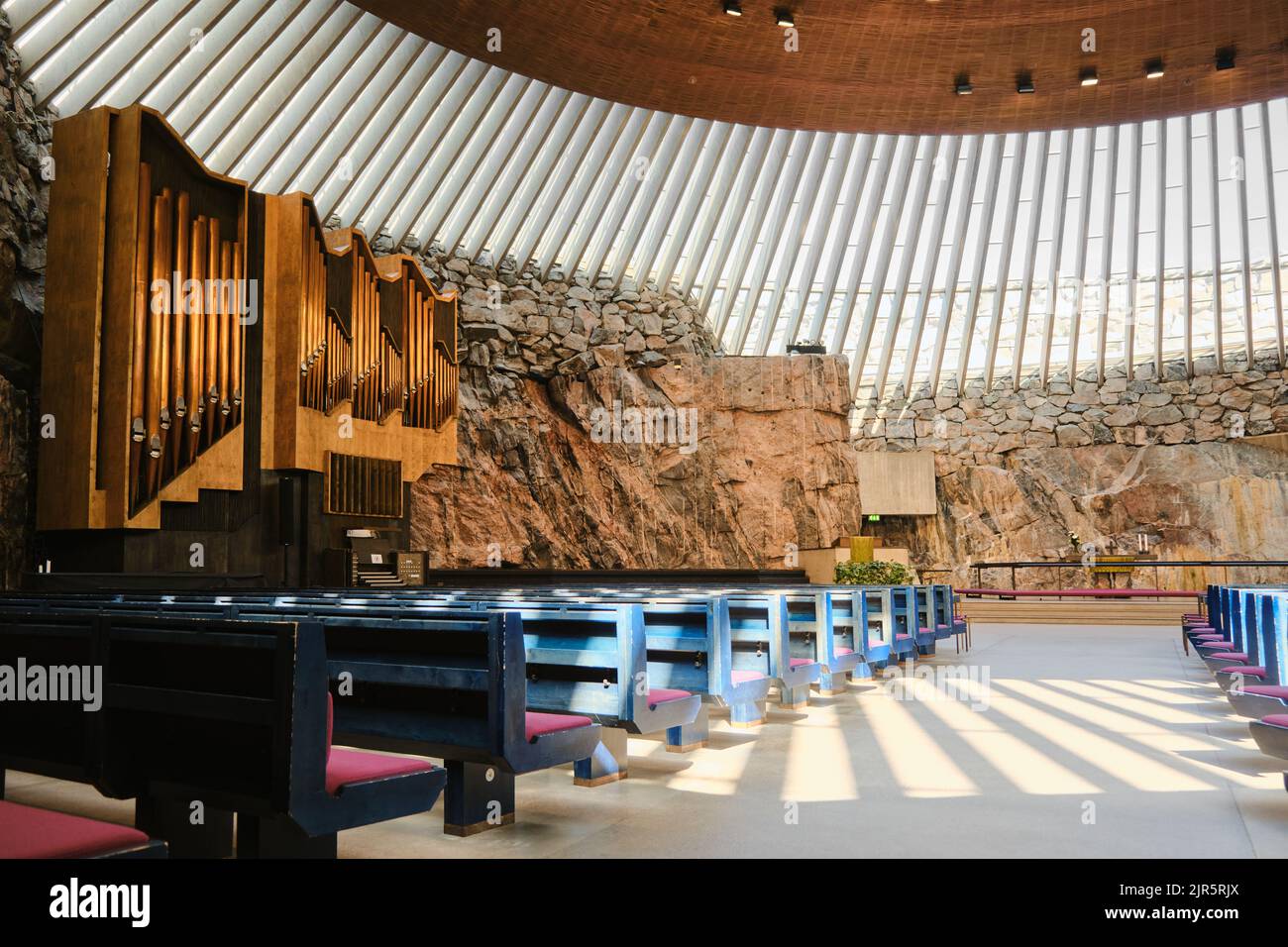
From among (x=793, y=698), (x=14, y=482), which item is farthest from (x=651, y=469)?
(x=793, y=698)

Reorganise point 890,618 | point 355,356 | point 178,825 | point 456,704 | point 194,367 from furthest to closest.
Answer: point 355,356
point 194,367
point 890,618
point 456,704
point 178,825

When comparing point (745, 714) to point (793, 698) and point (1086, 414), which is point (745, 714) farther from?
point (1086, 414)

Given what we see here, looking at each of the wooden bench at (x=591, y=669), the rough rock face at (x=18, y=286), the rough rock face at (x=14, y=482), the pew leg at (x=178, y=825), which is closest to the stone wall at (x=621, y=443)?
the rough rock face at (x=18, y=286)

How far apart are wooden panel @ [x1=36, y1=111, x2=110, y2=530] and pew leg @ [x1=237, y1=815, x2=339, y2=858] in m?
6.12

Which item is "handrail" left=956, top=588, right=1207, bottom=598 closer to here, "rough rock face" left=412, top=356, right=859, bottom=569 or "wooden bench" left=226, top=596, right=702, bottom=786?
"rough rock face" left=412, top=356, right=859, bottom=569

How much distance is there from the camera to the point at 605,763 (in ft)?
10.3

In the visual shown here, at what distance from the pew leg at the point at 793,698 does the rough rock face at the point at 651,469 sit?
956 centimetres

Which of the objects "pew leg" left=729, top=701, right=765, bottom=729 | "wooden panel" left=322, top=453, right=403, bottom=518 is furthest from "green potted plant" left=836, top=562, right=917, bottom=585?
"pew leg" left=729, top=701, right=765, bottom=729

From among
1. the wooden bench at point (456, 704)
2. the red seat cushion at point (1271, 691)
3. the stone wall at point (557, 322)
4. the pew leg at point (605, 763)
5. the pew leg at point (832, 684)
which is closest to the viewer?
the wooden bench at point (456, 704)

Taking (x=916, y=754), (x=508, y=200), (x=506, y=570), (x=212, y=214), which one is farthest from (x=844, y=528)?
(x=916, y=754)

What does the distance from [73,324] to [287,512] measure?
2352mm

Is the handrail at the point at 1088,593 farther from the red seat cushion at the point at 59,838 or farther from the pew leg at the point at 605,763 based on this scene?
the red seat cushion at the point at 59,838

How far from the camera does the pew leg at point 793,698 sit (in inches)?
191

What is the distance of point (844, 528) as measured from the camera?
52.1 feet
